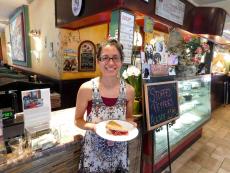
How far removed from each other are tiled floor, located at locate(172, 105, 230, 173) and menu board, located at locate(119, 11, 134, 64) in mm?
2016

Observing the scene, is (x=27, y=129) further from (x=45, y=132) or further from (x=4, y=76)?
(x=4, y=76)

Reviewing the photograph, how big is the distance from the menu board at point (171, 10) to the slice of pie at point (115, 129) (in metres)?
2.06

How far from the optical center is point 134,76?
1.91 metres

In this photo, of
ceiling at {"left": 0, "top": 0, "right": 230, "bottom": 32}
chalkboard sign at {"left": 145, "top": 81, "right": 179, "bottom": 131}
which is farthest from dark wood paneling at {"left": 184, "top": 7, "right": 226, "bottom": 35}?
chalkboard sign at {"left": 145, "top": 81, "right": 179, "bottom": 131}

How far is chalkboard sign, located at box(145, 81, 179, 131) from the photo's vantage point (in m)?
1.82

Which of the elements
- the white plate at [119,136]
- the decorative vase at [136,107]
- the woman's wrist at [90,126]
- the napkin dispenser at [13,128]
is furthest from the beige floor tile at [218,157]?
the napkin dispenser at [13,128]

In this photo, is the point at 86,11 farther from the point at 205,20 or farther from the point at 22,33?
the point at 22,33

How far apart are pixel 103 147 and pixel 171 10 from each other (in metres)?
2.62

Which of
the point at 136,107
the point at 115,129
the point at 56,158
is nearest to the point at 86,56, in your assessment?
the point at 136,107

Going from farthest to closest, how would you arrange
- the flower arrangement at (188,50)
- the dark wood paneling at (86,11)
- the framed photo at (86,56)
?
the framed photo at (86,56) → the flower arrangement at (188,50) → the dark wood paneling at (86,11)

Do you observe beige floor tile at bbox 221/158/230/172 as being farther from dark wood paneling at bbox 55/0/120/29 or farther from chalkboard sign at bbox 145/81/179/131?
dark wood paneling at bbox 55/0/120/29

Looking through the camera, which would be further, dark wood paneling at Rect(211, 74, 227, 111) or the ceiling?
dark wood paneling at Rect(211, 74, 227, 111)

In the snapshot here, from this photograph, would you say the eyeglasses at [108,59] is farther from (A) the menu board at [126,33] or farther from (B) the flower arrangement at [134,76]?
(A) the menu board at [126,33]

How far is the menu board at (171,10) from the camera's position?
8.76ft
